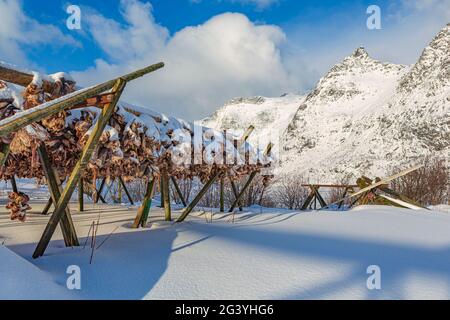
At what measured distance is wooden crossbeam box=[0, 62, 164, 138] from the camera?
1.93m

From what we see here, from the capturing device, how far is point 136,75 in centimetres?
315

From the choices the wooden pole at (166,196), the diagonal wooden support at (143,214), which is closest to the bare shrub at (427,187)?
the wooden pole at (166,196)

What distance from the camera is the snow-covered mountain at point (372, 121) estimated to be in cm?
6219

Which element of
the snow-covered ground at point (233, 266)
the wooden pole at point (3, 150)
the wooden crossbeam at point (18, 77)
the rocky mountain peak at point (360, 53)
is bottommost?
the snow-covered ground at point (233, 266)

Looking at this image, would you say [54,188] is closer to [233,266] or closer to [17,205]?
[17,205]

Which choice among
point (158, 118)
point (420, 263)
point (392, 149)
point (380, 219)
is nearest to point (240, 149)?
point (158, 118)

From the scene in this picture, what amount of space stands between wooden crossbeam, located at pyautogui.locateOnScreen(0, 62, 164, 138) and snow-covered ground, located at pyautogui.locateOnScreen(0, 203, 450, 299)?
0.89 metres

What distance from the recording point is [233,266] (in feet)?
8.50

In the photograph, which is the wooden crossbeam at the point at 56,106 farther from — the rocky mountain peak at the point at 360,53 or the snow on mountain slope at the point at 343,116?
the rocky mountain peak at the point at 360,53

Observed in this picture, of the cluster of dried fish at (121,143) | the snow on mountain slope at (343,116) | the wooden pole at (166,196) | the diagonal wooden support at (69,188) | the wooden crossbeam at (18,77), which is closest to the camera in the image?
the wooden crossbeam at (18,77)

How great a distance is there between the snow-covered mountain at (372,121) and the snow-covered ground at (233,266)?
5265 cm

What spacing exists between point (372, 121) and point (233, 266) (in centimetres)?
9450

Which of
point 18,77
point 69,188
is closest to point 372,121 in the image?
point 69,188

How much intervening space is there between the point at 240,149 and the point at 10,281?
6.09m
